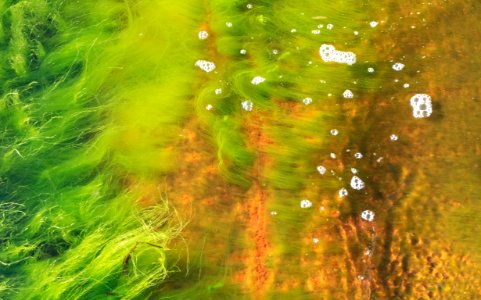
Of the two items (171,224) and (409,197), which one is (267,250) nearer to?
(171,224)

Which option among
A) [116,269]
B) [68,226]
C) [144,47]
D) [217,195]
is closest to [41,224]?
[68,226]

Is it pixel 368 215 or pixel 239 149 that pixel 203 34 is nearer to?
pixel 239 149

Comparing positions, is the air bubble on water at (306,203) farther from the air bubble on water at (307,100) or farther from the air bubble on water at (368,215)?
the air bubble on water at (307,100)

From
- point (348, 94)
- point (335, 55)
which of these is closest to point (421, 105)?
point (348, 94)

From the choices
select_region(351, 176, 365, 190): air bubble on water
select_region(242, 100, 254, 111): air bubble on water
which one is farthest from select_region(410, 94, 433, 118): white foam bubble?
select_region(242, 100, 254, 111): air bubble on water

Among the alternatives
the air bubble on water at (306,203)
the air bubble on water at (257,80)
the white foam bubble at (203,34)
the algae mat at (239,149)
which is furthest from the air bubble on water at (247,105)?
the air bubble on water at (306,203)
